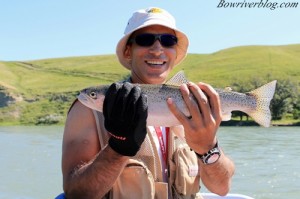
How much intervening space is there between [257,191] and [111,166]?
1425 centimetres

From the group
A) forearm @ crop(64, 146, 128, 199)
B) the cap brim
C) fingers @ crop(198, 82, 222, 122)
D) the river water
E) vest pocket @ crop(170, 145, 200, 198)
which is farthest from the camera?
the river water

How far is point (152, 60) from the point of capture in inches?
171

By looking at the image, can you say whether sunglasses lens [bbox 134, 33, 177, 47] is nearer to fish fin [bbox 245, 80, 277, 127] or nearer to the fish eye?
the fish eye

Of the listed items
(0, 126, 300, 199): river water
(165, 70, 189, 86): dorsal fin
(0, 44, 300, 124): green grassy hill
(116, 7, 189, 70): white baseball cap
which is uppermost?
(116, 7, 189, 70): white baseball cap

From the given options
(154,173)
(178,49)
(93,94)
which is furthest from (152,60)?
(154,173)

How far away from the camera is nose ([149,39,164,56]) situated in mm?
4285

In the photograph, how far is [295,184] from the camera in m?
18.0

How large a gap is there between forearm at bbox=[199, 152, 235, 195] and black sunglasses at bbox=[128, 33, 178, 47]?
1168 millimetres

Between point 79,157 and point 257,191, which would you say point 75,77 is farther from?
point 79,157

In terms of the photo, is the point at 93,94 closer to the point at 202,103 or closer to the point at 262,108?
the point at 202,103

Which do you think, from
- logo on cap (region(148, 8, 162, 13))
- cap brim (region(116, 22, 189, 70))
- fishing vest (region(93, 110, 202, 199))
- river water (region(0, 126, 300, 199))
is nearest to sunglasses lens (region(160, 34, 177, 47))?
cap brim (region(116, 22, 189, 70))

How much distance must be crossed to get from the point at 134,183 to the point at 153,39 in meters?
1.32

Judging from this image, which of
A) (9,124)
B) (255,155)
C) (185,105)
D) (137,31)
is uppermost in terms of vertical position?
(137,31)

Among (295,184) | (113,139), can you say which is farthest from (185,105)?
(295,184)
